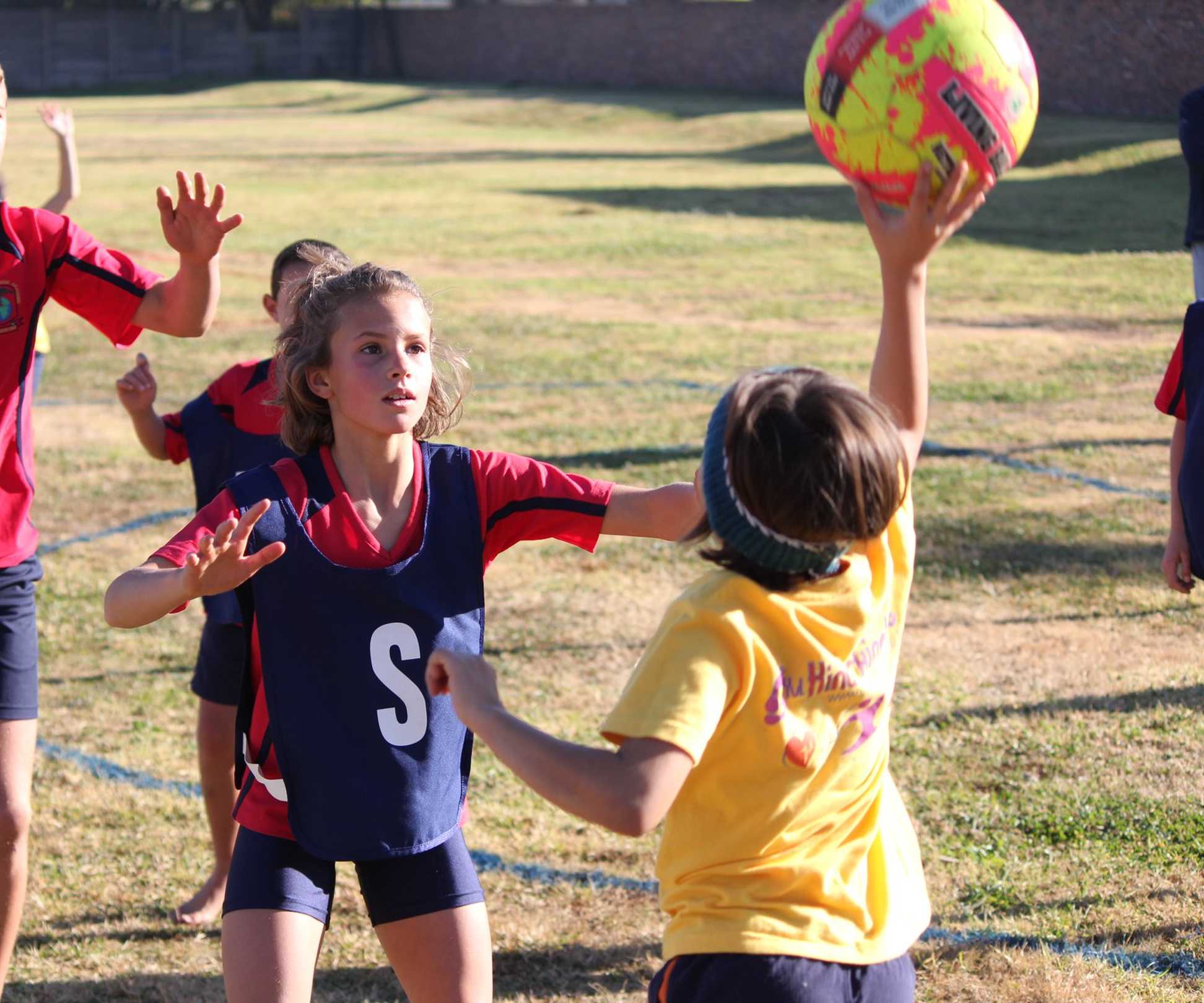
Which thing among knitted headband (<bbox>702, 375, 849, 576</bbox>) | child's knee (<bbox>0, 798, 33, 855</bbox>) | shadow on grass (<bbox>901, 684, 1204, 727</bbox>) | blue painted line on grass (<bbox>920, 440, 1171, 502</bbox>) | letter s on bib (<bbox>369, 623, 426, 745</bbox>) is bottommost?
shadow on grass (<bbox>901, 684, 1204, 727</bbox>)

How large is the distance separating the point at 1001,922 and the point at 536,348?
27.5 ft

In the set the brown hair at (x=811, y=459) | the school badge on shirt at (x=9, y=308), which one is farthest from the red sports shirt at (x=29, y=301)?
the brown hair at (x=811, y=459)

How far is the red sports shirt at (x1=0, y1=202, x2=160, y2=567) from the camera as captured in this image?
128 inches

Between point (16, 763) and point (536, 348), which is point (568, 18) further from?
point (16, 763)

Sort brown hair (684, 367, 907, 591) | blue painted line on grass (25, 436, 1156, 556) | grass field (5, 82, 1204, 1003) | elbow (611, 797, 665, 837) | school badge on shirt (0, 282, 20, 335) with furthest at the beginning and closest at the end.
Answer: blue painted line on grass (25, 436, 1156, 556)
grass field (5, 82, 1204, 1003)
school badge on shirt (0, 282, 20, 335)
brown hair (684, 367, 907, 591)
elbow (611, 797, 665, 837)

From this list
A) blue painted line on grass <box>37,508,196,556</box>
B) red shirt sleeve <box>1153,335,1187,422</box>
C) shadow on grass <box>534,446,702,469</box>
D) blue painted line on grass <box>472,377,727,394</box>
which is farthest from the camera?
blue painted line on grass <box>472,377,727,394</box>

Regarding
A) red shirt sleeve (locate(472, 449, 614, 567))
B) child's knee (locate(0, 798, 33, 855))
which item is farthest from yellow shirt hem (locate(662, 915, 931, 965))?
child's knee (locate(0, 798, 33, 855))

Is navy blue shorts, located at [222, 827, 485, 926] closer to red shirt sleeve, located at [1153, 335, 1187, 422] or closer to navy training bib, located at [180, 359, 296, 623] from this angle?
navy training bib, located at [180, 359, 296, 623]

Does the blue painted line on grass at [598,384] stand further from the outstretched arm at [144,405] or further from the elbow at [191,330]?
the elbow at [191,330]

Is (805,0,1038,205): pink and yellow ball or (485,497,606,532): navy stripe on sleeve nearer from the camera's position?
(805,0,1038,205): pink and yellow ball

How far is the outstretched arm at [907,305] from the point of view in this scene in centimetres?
234

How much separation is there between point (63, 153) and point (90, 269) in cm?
254

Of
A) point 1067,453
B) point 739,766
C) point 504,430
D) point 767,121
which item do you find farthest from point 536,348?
point 767,121

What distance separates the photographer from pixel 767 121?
3150 cm
